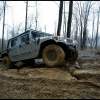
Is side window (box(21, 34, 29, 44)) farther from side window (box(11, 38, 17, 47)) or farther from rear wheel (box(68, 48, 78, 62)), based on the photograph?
rear wheel (box(68, 48, 78, 62))

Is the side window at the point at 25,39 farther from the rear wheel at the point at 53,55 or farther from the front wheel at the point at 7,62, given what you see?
the front wheel at the point at 7,62

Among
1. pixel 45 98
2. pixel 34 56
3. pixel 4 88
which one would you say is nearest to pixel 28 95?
pixel 45 98

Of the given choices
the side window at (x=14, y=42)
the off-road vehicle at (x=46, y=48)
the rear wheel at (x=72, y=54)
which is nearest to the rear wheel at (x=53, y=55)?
the off-road vehicle at (x=46, y=48)

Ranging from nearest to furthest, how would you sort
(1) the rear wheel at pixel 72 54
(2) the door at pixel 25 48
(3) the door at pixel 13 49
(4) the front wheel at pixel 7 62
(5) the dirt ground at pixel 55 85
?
(5) the dirt ground at pixel 55 85
(1) the rear wheel at pixel 72 54
(2) the door at pixel 25 48
(3) the door at pixel 13 49
(4) the front wheel at pixel 7 62

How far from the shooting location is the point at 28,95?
791cm

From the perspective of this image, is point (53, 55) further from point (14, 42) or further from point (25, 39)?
point (14, 42)

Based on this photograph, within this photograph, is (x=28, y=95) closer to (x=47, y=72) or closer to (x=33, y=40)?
(x=47, y=72)

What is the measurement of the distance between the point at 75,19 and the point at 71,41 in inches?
1729

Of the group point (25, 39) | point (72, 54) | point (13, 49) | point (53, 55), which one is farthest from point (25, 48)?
point (72, 54)

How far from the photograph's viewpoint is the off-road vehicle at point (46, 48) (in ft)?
40.6

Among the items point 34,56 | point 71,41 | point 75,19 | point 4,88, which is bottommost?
point 4,88

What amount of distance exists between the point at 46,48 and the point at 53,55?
0.54 m

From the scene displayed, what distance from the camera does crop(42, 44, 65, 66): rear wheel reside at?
12188mm

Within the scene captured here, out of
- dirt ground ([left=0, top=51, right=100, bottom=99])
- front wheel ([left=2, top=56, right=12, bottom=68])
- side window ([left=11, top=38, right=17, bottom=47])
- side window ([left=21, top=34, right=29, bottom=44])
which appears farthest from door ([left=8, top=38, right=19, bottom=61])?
dirt ground ([left=0, top=51, right=100, bottom=99])
